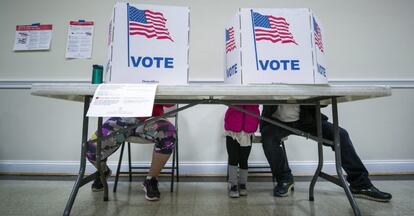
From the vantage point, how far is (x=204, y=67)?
2051 millimetres

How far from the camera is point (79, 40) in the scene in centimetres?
206

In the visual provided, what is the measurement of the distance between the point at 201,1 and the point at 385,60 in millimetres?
1872

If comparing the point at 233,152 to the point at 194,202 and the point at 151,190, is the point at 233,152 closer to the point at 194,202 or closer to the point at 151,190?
the point at 194,202

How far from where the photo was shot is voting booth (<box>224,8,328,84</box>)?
2.54ft

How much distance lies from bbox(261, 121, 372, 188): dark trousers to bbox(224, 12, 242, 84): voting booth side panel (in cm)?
58

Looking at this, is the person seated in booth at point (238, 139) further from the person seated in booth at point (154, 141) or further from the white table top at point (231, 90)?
the white table top at point (231, 90)

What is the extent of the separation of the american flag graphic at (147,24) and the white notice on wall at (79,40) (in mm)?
1521

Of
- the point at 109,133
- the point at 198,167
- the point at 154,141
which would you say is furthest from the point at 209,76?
the point at 109,133

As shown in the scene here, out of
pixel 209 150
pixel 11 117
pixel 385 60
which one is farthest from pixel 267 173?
pixel 11 117

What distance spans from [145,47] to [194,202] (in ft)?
2.99

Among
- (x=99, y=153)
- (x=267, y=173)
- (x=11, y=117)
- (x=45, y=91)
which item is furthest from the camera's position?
(x=11, y=117)

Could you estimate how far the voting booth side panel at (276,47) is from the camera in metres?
0.77

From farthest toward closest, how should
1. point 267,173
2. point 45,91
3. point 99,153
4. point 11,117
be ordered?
point 11,117, point 267,173, point 99,153, point 45,91

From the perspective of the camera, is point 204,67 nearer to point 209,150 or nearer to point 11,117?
point 209,150
